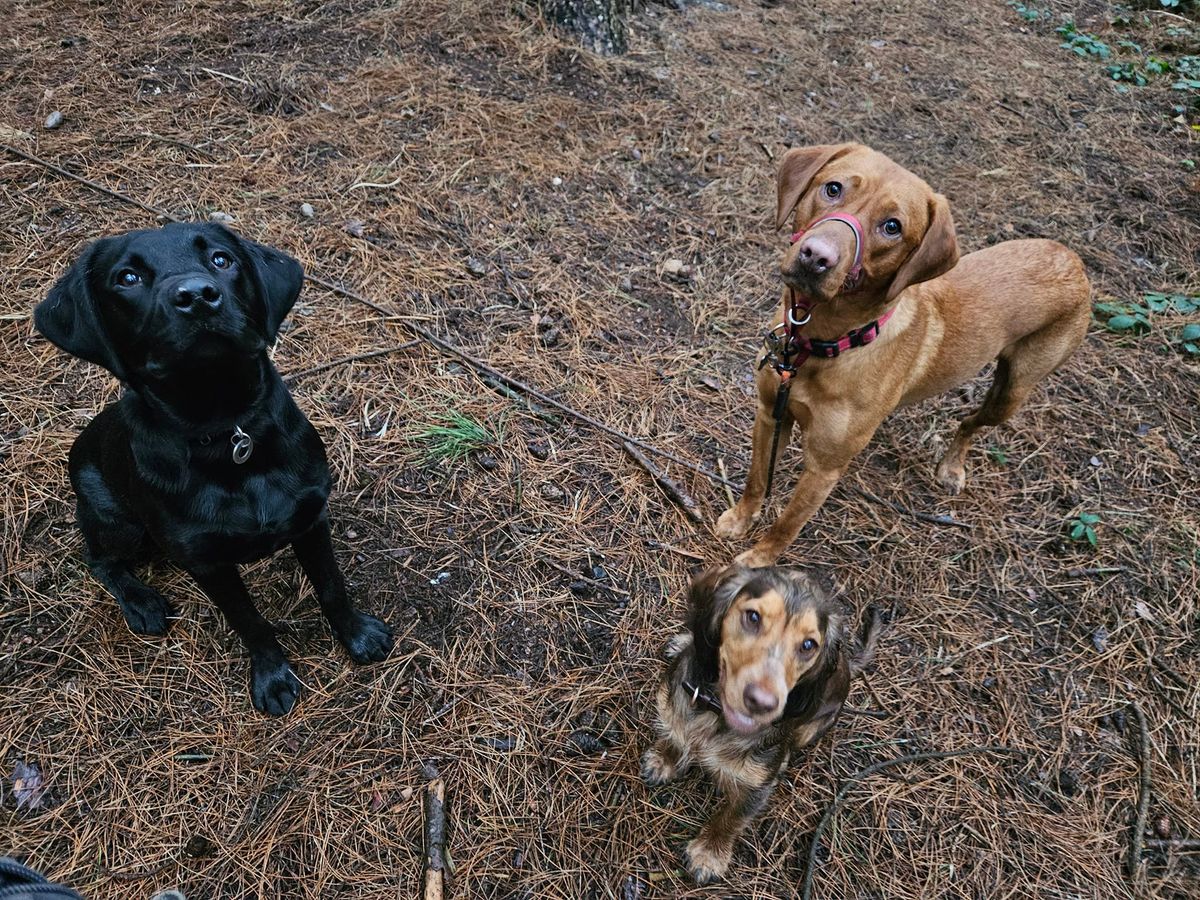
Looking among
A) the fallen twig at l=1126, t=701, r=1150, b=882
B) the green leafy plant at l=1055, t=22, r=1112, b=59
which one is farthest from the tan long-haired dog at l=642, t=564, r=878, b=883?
the green leafy plant at l=1055, t=22, r=1112, b=59

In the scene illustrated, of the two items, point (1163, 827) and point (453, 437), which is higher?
point (453, 437)

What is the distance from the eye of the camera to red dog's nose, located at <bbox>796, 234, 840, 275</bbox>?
2.45 m

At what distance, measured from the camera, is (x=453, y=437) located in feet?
11.3

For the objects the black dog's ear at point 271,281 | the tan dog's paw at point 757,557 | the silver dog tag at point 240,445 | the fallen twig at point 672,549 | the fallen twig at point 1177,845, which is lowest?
the fallen twig at point 1177,845

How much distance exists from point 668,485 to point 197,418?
222cm

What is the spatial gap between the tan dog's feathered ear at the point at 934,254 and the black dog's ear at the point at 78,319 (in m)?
2.73

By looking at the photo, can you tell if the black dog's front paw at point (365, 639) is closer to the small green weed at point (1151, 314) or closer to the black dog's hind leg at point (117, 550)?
the black dog's hind leg at point (117, 550)

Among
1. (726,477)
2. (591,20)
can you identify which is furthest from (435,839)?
(591,20)

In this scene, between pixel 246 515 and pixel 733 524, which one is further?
pixel 733 524

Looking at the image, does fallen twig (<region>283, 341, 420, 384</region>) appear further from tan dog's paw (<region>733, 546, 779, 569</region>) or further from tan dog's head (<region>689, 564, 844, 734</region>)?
tan dog's head (<region>689, 564, 844, 734</region>)

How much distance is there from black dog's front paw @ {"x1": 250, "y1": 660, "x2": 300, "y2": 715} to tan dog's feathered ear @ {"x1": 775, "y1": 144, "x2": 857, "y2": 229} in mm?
2795

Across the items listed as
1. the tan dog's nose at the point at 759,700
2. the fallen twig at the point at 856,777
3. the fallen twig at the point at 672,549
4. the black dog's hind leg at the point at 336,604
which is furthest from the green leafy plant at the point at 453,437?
the fallen twig at the point at 856,777

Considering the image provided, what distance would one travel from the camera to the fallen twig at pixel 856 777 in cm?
253

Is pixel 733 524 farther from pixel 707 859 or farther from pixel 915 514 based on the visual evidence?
pixel 707 859
